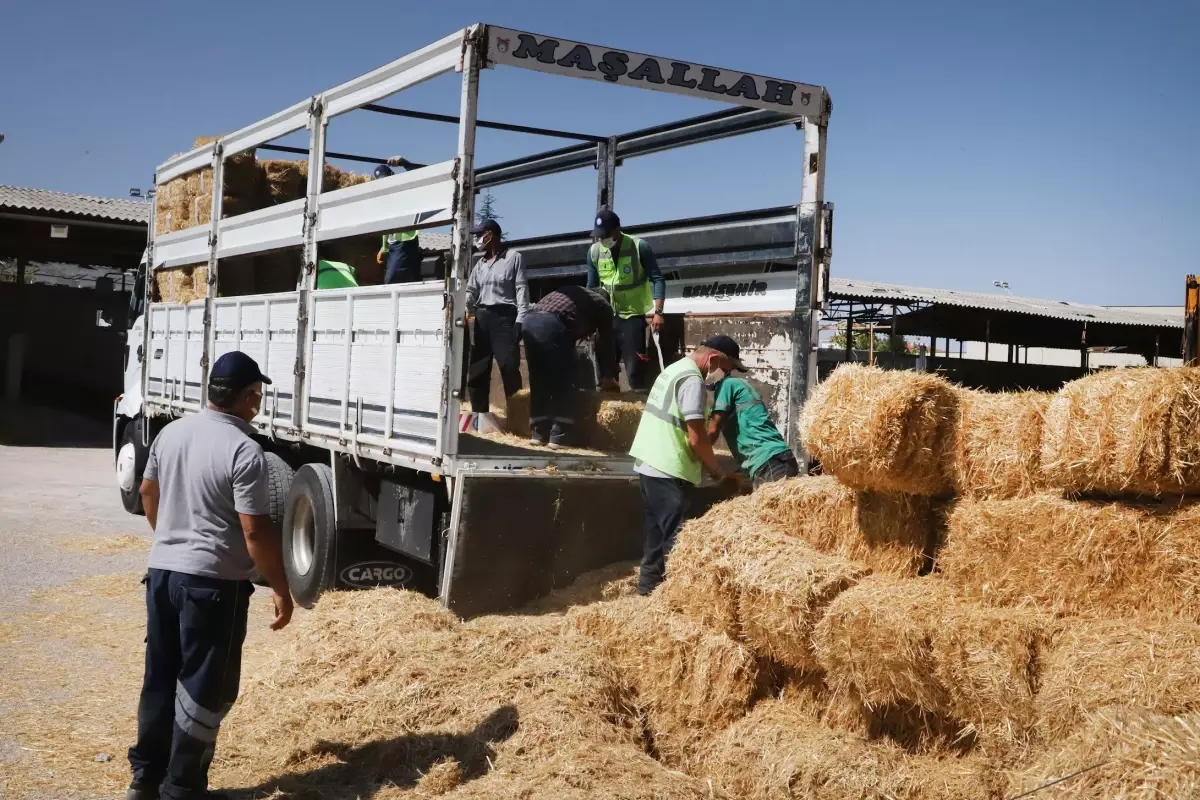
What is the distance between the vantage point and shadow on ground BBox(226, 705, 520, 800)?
4.66m

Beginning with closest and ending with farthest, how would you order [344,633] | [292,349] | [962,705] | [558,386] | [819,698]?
[962,705] < [819,698] < [344,633] < [558,386] < [292,349]

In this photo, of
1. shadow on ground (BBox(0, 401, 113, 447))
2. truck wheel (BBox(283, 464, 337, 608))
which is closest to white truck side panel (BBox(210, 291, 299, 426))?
truck wheel (BBox(283, 464, 337, 608))

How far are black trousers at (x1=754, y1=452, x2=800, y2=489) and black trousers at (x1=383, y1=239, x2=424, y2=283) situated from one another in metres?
3.53

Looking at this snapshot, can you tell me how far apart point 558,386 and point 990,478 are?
3.58 meters

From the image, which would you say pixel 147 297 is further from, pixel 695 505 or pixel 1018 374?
pixel 1018 374

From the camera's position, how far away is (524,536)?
637 centimetres

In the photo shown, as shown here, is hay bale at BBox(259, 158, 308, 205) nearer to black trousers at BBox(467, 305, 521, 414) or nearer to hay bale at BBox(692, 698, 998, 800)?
black trousers at BBox(467, 305, 521, 414)

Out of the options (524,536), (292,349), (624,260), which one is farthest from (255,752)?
(624,260)

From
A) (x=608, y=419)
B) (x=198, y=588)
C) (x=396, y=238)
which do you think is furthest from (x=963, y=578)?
(x=396, y=238)

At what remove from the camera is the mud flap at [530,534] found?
245 inches

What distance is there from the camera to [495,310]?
788 cm

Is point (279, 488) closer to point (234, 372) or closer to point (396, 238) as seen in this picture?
point (396, 238)

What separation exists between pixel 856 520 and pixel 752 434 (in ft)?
5.73

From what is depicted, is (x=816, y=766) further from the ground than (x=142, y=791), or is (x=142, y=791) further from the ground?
(x=816, y=766)
